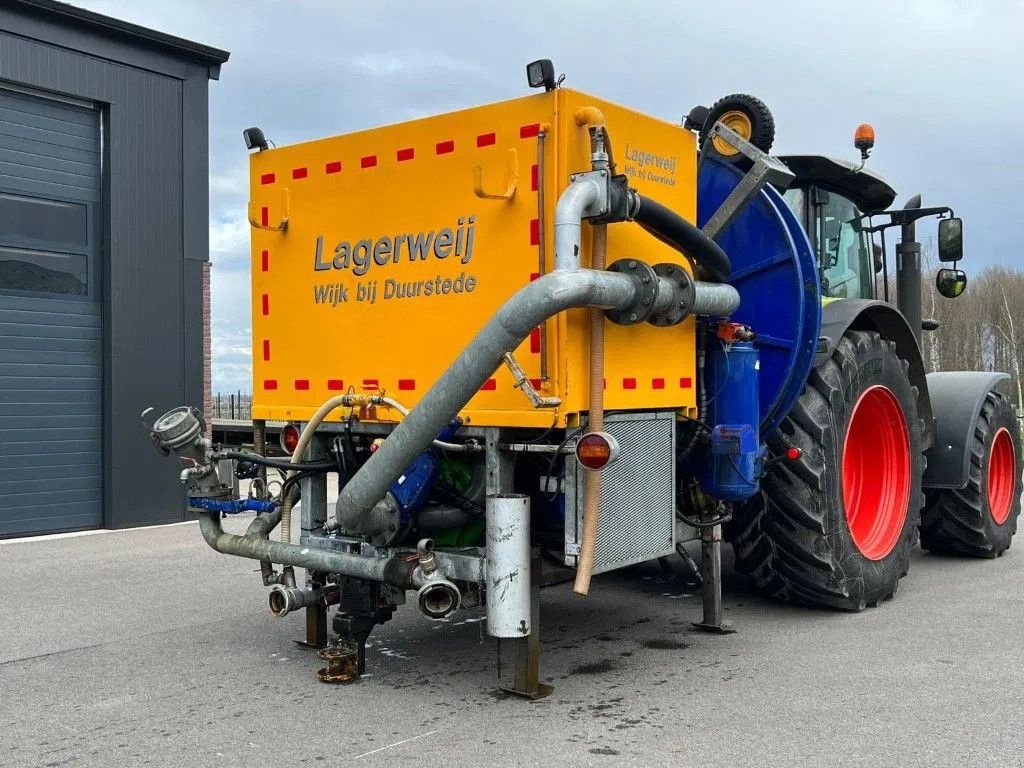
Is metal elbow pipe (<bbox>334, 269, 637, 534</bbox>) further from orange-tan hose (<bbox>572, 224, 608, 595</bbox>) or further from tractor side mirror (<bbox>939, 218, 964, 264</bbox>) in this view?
tractor side mirror (<bbox>939, 218, 964, 264</bbox>)

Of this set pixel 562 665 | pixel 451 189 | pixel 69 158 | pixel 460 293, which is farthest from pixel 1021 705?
pixel 69 158

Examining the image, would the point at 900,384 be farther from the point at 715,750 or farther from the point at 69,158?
the point at 69,158

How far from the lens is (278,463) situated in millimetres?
5027

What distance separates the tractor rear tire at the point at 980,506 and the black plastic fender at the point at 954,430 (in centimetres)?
12

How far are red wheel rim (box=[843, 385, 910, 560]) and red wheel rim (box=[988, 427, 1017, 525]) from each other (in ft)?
6.70

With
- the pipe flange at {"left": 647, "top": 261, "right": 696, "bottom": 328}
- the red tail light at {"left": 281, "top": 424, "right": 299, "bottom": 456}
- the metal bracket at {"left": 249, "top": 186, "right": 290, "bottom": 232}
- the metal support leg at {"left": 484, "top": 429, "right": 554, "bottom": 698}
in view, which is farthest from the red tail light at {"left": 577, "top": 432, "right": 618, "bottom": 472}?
the metal bracket at {"left": 249, "top": 186, "right": 290, "bottom": 232}

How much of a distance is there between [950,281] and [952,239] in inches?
15.6

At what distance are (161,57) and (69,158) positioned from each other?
1.50 m

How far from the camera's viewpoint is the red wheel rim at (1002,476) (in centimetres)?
838

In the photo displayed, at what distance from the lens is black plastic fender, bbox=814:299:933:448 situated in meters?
5.98

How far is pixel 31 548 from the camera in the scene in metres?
9.33

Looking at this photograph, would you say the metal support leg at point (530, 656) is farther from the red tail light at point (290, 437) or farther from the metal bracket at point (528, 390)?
the red tail light at point (290, 437)

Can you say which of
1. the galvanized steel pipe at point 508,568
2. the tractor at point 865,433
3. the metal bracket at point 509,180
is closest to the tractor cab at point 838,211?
the tractor at point 865,433

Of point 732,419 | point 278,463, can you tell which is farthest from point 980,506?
point 278,463
